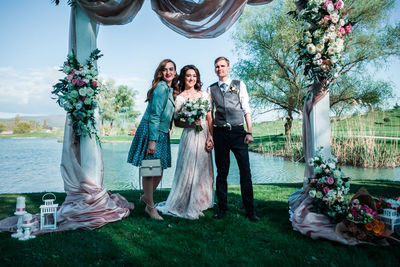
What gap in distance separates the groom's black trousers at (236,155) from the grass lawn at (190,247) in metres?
0.34

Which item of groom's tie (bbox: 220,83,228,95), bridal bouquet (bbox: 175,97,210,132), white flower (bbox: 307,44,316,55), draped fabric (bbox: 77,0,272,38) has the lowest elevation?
bridal bouquet (bbox: 175,97,210,132)

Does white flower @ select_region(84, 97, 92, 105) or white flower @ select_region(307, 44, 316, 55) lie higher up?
white flower @ select_region(307, 44, 316, 55)

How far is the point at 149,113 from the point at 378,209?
2.92 meters

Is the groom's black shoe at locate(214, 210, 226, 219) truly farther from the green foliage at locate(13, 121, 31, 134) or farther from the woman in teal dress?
the green foliage at locate(13, 121, 31, 134)

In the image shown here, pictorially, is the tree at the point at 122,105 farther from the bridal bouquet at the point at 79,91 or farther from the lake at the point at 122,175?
the bridal bouquet at the point at 79,91

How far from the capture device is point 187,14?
401 centimetres

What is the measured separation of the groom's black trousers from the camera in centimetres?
357

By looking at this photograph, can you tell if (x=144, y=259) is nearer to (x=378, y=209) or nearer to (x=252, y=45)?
(x=378, y=209)

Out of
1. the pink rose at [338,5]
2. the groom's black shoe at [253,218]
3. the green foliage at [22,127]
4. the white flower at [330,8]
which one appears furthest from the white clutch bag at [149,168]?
the green foliage at [22,127]

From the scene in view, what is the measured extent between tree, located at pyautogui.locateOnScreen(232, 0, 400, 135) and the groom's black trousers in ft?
33.8

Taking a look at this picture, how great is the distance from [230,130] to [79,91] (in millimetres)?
1923

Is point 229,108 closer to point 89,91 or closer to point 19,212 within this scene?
point 89,91

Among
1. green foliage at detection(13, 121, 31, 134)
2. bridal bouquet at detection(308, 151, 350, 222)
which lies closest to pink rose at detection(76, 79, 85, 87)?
bridal bouquet at detection(308, 151, 350, 222)

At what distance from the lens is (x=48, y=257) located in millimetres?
2521
